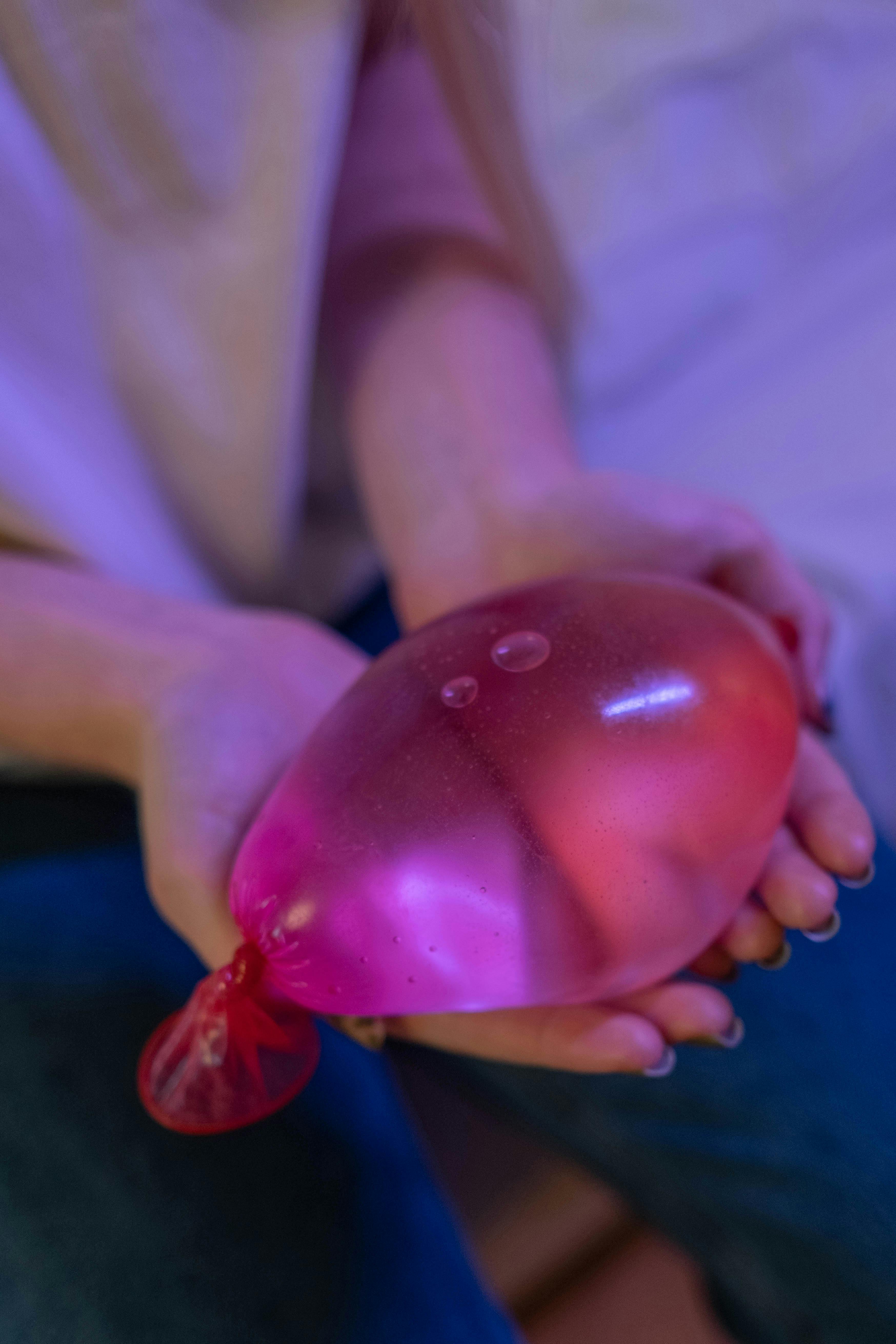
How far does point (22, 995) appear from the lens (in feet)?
1.34

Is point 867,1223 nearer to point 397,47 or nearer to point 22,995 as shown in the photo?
point 22,995

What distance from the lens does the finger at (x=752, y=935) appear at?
1.09 feet

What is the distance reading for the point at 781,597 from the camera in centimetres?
41

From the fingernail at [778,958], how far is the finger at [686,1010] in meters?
0.02

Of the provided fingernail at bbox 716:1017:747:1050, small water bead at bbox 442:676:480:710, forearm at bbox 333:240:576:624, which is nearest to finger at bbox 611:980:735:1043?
fingernail at bbox 716:1017:747:1050

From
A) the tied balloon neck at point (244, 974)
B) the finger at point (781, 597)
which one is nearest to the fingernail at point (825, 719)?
the finger at point (781, 597)

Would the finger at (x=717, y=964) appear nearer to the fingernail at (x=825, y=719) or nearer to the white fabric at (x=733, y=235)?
the fingernail at (x=825, y=719)

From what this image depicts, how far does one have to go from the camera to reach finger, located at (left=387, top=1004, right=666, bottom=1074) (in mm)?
303

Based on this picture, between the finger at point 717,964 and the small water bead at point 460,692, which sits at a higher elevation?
the small water bead at point 460,692

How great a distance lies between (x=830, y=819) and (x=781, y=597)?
0.34 ft

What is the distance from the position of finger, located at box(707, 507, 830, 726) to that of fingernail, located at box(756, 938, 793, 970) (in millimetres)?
109

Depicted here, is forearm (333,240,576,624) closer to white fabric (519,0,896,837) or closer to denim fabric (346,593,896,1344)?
white fabric (519,0,896,837)

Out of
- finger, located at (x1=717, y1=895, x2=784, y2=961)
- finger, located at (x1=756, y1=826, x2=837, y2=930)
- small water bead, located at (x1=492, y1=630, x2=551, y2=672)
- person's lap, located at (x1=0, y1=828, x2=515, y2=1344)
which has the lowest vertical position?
person's lap, located at (x1=0, y1=828, x2=515, y2=1344)

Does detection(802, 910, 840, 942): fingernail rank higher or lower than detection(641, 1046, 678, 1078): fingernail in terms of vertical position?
lower
